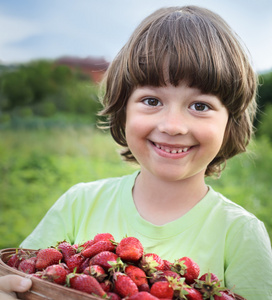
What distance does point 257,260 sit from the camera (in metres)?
1.44

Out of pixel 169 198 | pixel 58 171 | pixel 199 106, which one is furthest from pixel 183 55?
pixel 58 171

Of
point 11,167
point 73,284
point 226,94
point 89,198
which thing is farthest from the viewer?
point 11,167

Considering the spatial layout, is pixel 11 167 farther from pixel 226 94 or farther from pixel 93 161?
pixel 226 94

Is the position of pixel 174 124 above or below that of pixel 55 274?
above

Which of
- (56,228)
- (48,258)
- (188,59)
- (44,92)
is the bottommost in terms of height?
(44,92)

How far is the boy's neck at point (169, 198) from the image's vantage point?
5.42ft

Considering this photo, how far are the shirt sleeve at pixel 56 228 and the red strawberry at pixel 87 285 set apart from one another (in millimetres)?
532

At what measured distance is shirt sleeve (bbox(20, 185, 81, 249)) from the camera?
5.52 ft

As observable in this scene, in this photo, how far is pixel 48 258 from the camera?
4.24ft

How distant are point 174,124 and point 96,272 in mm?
517

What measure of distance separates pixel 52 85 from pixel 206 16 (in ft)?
13.3

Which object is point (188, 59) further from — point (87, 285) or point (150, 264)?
point (87, 285)

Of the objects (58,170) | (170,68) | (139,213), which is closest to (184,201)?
(139,213)

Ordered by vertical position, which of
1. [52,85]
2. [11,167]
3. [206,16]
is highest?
Answer: [206,16]
